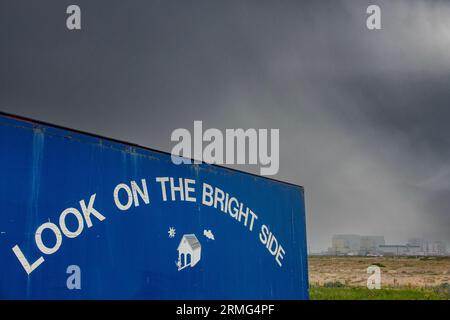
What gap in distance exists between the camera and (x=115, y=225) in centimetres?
509

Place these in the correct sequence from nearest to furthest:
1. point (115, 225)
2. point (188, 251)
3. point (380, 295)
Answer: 1. point (115, 225)
2. point (188, 251)
3. point (380, 295)

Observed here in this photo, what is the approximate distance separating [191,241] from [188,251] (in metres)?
Answer: 0.15

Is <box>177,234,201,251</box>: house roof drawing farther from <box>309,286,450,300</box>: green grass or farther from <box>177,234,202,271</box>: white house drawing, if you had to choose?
<box>309,286,450,300</box>: green grass

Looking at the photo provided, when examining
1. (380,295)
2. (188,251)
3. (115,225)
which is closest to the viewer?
(115,225)

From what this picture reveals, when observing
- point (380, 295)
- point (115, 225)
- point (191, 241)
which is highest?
point (115, 225)

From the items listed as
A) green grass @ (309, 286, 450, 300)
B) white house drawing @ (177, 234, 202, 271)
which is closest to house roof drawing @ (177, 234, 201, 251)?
white house drawing @ (177, 234, 202, 271)

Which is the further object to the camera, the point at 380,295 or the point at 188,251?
the point at 380,295

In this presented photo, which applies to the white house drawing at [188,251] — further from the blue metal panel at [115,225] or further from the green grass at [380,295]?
the green grass at [380,295]

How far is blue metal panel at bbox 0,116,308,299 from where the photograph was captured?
4.20m

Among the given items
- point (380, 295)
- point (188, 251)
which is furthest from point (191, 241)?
point (380, 295)

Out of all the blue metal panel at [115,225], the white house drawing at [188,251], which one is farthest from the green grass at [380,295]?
the white house drawing at [188,251]

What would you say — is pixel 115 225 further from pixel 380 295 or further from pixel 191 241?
pixel 380 295
